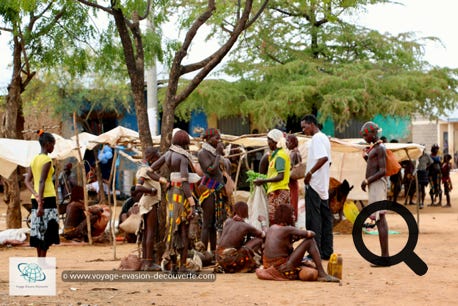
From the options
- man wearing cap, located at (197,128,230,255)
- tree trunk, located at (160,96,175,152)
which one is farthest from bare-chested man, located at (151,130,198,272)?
man wearing cap, located at (197,128,230,255)

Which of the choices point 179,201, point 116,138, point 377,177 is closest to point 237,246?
point 179,201

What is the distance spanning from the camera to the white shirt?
Result: 9.61 m

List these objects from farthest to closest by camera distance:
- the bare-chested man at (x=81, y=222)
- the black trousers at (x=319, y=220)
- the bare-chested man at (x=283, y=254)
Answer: the bare-chested man at (x=81, y=222) → the black trousers at (x=319, y=220) → the bare-chested man at (x=283, y=254)

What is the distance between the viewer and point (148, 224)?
364 inches

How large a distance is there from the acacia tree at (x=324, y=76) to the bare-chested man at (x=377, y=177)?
1096cm

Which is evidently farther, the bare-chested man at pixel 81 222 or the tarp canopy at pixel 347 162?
the tarp canopy at pixel 347 162

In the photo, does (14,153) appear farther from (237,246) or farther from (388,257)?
(388,257)

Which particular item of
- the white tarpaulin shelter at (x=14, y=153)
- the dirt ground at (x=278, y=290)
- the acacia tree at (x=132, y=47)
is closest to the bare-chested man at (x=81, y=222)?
the white tarpaulin shelter at (x=14, y=153)

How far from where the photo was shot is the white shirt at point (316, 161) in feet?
31.5

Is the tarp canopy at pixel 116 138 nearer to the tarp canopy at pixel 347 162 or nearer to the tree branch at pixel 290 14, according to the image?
the tarp canopy at pixel 347 162

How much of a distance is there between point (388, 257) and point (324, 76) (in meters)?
12.2

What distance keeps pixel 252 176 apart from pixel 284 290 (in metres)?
3.11

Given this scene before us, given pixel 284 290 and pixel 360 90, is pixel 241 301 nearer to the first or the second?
pixel 284 290

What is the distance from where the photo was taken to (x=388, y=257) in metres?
9.59
